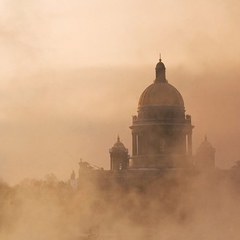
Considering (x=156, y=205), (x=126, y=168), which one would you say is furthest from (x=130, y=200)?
(x=126, y=168)

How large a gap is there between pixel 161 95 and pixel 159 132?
2943mm

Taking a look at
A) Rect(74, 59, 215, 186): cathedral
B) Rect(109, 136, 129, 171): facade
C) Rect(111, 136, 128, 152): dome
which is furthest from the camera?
Rect(111, 136, 128, 152): dome

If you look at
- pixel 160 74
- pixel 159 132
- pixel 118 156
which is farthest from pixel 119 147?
pixel 160 74

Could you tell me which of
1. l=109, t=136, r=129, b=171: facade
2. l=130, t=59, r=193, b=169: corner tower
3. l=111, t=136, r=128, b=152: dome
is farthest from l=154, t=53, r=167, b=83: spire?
l=109, t=136, r=129, b=171: facade

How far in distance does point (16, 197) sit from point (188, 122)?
82.9ft

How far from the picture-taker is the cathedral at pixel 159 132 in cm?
8375

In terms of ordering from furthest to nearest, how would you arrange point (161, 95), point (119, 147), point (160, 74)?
1. point (119, 147)
2. point (160, 74)
3. point (161, 95)

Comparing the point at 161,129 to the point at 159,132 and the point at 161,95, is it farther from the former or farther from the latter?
the point at 161,95

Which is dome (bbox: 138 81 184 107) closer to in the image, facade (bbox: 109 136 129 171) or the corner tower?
the corner tower

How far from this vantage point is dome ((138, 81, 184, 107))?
84.1 meters

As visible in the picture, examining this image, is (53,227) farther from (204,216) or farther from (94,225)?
(204,216)

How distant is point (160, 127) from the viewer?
84.8 meters

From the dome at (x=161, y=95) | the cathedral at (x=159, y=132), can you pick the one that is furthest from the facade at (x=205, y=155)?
the dome at (x=161, y=95)

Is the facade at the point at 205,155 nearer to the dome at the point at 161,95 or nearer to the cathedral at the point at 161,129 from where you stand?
the cathedral at the point at 161,129
